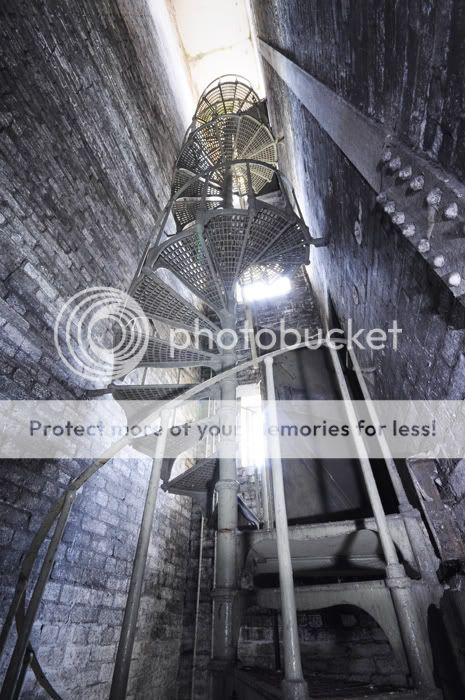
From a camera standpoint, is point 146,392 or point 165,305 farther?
point 165,305

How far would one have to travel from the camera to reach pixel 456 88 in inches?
45.9

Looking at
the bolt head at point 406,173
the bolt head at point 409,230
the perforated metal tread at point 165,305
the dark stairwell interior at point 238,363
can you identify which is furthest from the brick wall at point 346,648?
the bolt head at point 406,173

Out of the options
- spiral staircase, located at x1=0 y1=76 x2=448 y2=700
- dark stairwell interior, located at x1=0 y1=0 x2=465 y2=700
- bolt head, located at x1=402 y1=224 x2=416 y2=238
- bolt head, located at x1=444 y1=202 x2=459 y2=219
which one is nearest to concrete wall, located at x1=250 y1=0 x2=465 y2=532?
dark stairwell interior, located at x1=0 y1=0 x2=465 y2=700

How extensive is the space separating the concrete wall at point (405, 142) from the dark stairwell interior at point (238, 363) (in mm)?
17

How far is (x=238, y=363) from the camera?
327 cm

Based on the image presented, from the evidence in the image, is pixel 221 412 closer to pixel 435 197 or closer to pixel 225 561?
pixel 225 561

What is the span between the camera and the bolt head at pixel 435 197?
1265 mm

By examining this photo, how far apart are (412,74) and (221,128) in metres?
5.09

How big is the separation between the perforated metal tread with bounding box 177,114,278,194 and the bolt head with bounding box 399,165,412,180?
448 centimetres

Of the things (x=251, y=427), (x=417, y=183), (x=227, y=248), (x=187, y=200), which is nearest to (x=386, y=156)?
(x=417, y=183)

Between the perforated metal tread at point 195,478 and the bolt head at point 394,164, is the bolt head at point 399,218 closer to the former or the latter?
the bolt head at point 394,164

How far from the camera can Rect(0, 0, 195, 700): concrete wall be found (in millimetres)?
2615

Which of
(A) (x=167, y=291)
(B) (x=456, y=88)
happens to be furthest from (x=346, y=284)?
(B) (x=456, y=88)

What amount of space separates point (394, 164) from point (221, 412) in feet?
6.87
